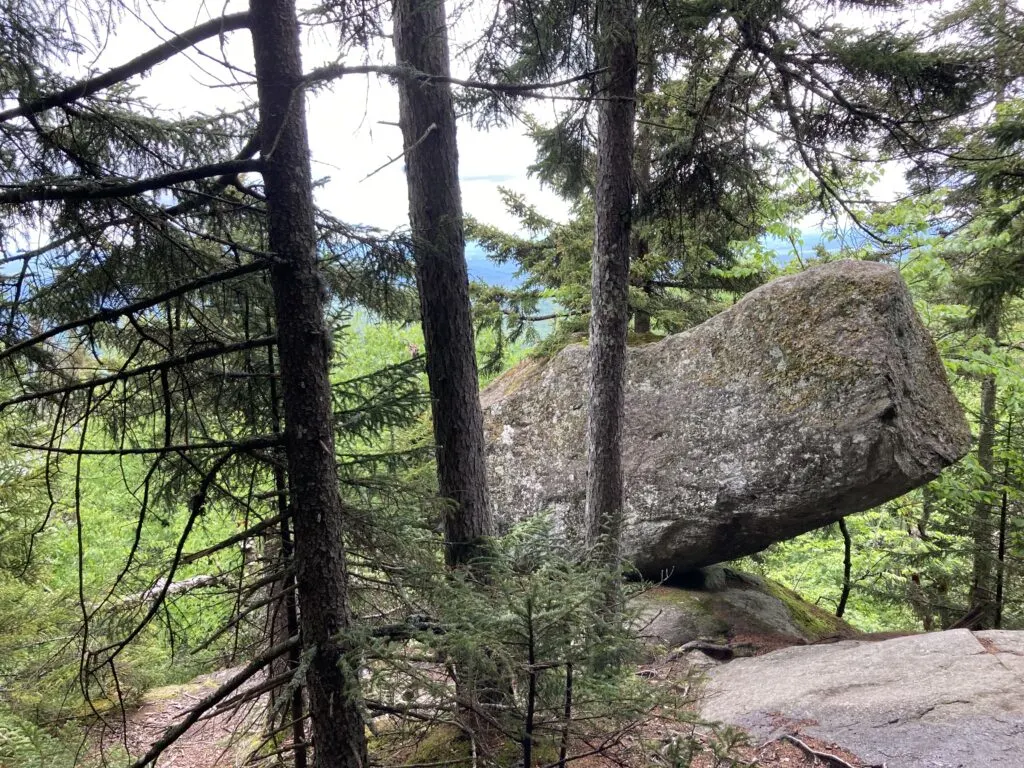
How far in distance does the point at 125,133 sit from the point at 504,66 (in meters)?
2.61

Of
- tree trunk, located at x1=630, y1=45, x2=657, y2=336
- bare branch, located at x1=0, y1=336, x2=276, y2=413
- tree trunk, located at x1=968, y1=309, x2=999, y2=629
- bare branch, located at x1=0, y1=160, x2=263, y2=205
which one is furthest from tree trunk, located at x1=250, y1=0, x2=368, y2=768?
tree trunk, located at x1=968, y1=309, x2=999, y2=629

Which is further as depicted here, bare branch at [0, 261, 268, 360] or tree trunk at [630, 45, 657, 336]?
tree trunk at [630, 45, 657, 336]

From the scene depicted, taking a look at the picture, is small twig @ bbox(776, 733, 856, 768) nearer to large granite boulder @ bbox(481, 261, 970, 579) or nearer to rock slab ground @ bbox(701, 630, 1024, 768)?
rock slab ground @ bbox(701, 630, 1024, 768)

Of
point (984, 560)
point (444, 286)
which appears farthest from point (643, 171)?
point (984, 560)

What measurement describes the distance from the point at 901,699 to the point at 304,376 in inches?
193

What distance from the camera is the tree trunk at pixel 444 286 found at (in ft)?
14.1

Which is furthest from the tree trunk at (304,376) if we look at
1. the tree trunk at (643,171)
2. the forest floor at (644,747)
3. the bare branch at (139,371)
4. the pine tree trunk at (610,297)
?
the tree trunk at (643,171)

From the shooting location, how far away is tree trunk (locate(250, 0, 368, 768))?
2451mm

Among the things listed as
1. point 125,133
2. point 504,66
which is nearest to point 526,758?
point 125,133

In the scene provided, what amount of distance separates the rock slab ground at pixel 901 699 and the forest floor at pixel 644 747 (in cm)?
20

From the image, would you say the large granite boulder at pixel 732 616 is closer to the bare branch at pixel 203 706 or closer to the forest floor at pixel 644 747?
the forest floor at pixel 644 747

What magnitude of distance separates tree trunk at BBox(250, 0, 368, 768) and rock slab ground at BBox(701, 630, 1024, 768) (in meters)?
2.55

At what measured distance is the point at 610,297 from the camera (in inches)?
230

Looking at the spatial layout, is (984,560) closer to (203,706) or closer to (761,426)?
(761,426)
